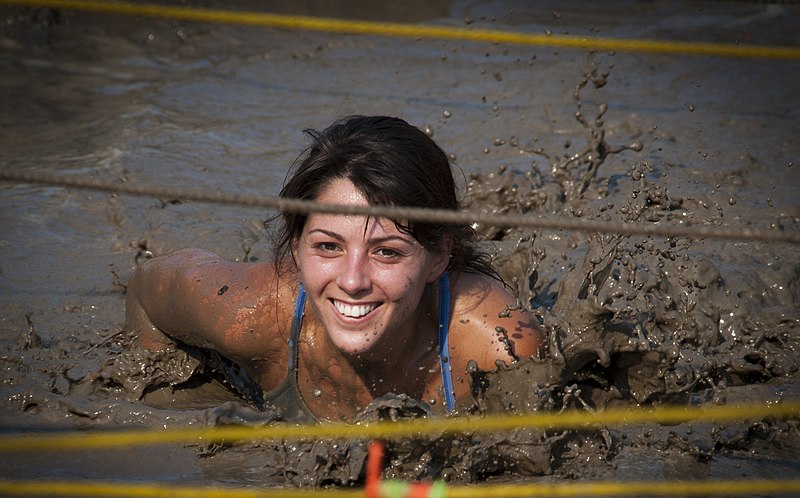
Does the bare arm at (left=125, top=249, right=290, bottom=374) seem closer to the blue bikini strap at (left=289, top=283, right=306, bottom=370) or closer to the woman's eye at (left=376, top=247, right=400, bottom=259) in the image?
the blue bikini strap at (left=289, top=283, right=306, bottom=370)

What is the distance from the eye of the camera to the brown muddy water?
3623mm

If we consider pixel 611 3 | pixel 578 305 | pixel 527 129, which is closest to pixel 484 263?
pixel 578 305

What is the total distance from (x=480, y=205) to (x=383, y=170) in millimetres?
2320

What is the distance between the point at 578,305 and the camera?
365 cm

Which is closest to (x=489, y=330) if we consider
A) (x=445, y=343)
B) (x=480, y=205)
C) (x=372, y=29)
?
(x=445, y=343)

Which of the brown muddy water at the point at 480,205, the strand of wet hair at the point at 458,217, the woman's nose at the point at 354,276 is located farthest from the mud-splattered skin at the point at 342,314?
the strand of wet hair at the point at 458,217

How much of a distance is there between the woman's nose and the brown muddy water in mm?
439

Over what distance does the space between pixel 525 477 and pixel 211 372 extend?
5.20ft

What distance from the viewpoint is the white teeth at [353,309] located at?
3426 mm

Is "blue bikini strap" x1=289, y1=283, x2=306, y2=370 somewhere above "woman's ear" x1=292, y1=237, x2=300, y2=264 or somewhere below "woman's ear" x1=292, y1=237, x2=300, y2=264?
below

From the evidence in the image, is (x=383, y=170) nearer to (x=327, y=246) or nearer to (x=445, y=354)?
(x=327, y=246)

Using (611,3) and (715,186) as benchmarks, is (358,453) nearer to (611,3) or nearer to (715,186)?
(715,186)

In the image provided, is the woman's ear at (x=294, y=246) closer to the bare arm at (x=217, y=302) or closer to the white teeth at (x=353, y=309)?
the bare arm at (x=217, y=302)

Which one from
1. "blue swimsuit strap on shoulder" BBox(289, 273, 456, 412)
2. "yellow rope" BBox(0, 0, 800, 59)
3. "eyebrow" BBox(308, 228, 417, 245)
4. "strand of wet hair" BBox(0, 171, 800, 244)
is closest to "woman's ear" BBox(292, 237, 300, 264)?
"eyebrow" BBox(308, 228, 417, 245)
